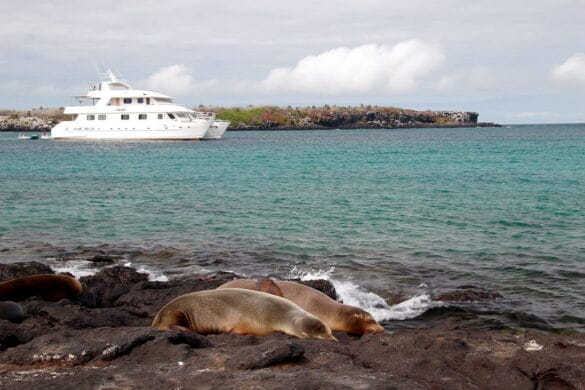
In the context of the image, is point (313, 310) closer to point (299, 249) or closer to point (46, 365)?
point (46, 365)

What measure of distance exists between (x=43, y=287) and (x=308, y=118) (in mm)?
130469

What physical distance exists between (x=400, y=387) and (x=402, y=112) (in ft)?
510

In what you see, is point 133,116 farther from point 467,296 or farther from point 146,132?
point 467,296

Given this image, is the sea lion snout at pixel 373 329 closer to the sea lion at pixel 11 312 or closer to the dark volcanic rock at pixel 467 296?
the dark volcanic rock at pixel 467 296

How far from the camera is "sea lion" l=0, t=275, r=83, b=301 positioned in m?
8.62

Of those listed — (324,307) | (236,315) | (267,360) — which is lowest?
(324,307)

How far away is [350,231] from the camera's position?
667 inches

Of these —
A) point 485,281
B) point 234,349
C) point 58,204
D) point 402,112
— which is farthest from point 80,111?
point 402,112

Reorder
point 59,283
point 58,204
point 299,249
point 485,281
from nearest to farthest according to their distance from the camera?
point 59,283 < point 485,281 < point 299,249 < point 58,204

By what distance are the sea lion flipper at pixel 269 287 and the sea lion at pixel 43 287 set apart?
259 cm

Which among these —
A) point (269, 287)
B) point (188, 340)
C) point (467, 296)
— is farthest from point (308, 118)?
point (188, 340)

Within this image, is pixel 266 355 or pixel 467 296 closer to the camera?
pixel 266 355

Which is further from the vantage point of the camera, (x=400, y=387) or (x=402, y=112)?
(x=402, y=112)

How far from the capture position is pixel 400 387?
14.6 feet
